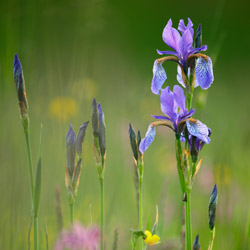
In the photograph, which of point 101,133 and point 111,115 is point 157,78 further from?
point 111,115

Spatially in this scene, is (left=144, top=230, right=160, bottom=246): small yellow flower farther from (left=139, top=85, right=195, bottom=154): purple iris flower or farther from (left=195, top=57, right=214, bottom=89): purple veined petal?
(left=195, top=57, right=214, bottom=89): purple veined petal

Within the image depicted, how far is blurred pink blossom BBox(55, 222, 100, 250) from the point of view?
77cm

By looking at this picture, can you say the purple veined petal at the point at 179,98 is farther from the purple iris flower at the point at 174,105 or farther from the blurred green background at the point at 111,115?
the blurred green background at the point at 111,115

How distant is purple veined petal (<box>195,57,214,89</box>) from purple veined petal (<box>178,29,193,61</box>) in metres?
0.03

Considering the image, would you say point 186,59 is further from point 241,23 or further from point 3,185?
point 241,23

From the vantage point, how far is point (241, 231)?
123 centimetres

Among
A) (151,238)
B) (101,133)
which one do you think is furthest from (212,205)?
(101,133)

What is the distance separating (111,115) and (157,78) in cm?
210

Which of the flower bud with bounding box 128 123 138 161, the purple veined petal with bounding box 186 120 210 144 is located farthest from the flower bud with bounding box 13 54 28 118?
the purple veined petal with bounding box 186 120 210 144

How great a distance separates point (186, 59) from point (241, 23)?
4476 mm

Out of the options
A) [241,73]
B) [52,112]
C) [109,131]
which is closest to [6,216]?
[52,112]

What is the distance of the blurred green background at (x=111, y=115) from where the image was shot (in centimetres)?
103

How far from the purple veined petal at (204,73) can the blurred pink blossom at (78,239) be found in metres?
0.39

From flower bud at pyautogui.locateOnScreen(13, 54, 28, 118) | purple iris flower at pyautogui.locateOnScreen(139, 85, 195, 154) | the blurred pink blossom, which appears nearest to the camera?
the blurred pink blossom
